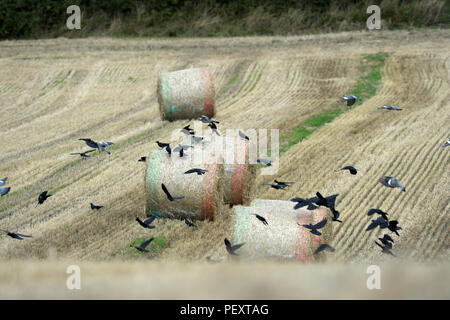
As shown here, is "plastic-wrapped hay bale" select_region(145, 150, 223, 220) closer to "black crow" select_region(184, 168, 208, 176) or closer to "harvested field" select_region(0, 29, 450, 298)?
"black crow" select_region(184, 168, 208, 176)

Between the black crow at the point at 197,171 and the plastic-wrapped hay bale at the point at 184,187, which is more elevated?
the black crow at the point at 197,171

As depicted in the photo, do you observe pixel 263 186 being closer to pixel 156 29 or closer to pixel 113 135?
pixel 113 135

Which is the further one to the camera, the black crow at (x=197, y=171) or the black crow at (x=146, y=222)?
the black crow at (x=197, y=171)

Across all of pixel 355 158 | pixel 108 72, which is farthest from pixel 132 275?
pixel 108 72

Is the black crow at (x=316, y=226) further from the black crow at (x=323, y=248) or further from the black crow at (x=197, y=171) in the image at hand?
the black crow at (x=197, y=171)

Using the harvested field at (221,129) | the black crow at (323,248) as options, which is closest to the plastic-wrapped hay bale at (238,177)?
the harvested field at (221,129)

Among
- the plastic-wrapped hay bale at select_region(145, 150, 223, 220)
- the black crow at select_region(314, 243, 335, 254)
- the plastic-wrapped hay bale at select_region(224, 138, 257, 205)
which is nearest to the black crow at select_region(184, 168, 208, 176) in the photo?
the plastic-wrapped hay bale at select_region(145, 150, 223, 220)
